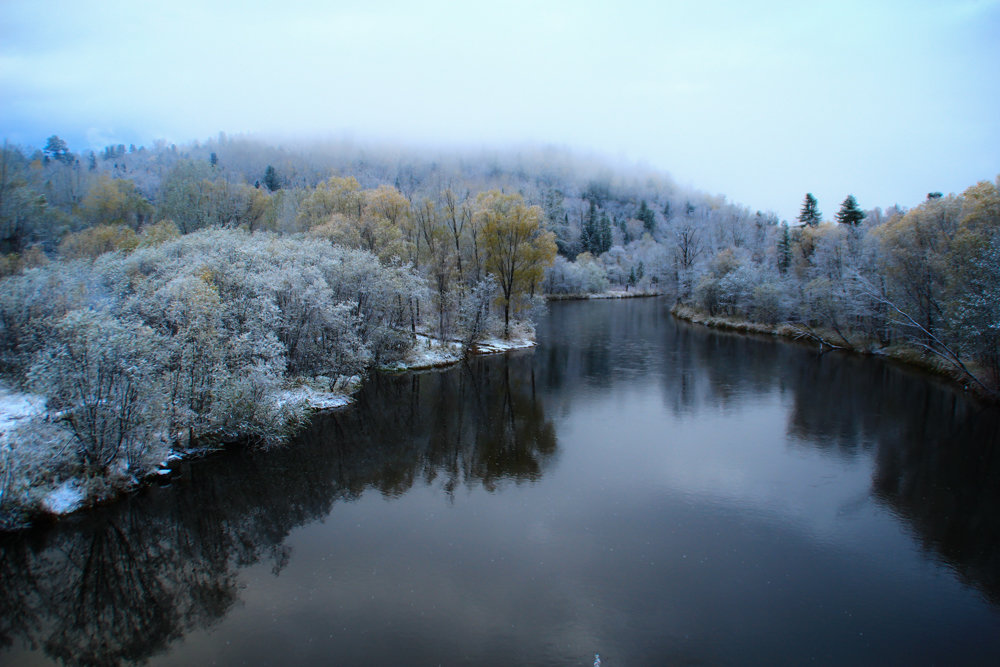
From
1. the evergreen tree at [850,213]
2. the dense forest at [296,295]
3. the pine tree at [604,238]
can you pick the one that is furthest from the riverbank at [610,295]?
the evergreen tree at [850,213]

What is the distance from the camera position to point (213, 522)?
14492mm

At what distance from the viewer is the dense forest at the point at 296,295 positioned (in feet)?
49.9

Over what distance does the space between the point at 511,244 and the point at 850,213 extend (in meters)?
40.7

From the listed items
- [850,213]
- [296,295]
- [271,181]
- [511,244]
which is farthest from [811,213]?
[271,181]

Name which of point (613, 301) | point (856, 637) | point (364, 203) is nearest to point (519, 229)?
point (364, 203)

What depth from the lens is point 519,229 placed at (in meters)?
42.0

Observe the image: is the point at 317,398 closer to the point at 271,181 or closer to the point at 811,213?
the point at 811,213

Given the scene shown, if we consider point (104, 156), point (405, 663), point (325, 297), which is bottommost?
point (405, 663)

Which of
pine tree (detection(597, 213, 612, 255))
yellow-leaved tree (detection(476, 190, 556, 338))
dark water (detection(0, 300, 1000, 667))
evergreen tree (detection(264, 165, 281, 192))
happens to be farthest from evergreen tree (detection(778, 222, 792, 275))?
evergreen tree (detection(264, 165, 281, 192))

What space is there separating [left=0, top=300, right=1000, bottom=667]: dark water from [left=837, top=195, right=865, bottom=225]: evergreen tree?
136 ft

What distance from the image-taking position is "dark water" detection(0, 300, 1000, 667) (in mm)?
9961

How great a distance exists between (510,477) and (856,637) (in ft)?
32.3

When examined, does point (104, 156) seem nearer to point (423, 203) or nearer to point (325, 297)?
point (423, 203)

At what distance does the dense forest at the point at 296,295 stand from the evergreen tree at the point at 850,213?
391 mm
